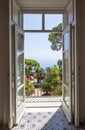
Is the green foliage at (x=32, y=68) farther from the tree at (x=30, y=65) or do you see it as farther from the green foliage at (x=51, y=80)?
the green foliage at (x=51, y=80)

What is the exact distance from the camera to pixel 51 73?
7.98 metres

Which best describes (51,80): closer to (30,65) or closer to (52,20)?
(30,65)

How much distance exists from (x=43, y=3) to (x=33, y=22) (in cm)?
72

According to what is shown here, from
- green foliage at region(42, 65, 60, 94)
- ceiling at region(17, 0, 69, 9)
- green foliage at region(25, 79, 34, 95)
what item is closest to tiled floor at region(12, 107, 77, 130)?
green foliage at region(25, 79, 34, 95)

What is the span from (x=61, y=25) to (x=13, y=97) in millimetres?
Result: 2737

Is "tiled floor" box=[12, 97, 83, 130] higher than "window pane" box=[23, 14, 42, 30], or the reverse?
"window pane" box=[23, 14, 42, 30]

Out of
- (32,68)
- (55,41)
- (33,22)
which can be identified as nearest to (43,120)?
(33,22)

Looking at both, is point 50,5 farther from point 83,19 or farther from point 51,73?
point 51,73

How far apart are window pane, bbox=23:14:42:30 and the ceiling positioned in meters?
0.35

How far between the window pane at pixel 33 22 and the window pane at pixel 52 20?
0.64 ft

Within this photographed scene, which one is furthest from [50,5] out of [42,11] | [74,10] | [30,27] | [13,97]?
[13,97]

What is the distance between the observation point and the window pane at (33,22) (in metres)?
6.04

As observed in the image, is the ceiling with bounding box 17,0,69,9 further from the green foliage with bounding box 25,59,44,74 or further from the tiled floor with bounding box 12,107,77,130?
the green foliage with bounding box 25,59,44,74

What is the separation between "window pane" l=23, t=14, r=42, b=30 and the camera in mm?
6035
